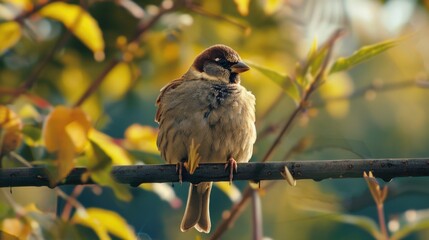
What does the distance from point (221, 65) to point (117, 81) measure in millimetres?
460

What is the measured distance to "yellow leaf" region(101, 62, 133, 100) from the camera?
2.91 m

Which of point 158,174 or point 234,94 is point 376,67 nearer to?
point 234,94

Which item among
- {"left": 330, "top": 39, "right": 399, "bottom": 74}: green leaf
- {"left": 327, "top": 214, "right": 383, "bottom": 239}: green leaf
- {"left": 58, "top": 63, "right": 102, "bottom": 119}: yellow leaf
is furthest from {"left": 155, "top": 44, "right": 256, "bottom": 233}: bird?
{"left": 330, "top": 39, "right": 399, "bottom": 74}: green leaf

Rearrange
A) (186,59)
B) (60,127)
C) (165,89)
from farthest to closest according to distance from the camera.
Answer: (186,59)
(165,89)
(60,127)

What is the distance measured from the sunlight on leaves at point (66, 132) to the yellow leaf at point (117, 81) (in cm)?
144

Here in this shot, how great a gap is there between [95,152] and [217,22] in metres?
1.62

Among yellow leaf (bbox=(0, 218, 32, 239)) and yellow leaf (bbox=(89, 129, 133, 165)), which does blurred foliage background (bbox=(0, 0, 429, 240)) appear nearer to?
yellow leaf (bbox=(89, 129, 133, 165))

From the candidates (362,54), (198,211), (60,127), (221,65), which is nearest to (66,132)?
(60,127)

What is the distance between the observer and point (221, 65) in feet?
9.05

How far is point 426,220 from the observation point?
1.80 metres

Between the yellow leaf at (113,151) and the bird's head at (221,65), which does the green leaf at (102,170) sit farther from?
the bird's head at (221,65)

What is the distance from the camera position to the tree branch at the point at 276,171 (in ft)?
4.35

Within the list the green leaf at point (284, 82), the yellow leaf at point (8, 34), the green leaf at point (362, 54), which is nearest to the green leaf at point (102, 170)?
the green leaf at point (284, 82)

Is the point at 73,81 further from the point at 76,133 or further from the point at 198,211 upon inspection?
the point at 76,133
